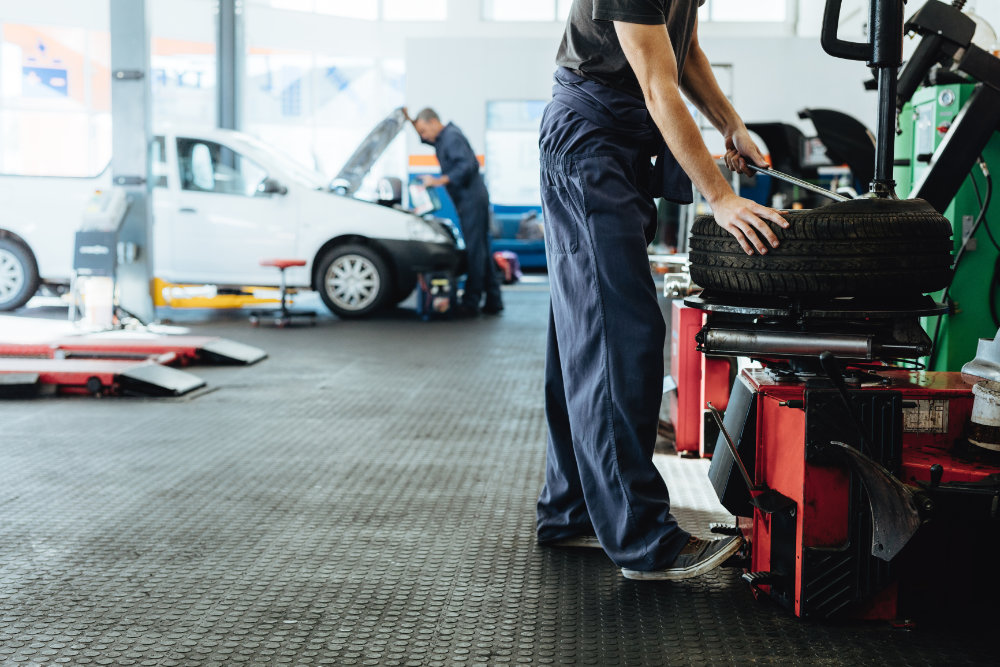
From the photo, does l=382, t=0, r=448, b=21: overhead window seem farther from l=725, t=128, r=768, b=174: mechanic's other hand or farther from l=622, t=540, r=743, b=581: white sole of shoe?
l=622, t=540, r=743, b=581: white sole of shoe

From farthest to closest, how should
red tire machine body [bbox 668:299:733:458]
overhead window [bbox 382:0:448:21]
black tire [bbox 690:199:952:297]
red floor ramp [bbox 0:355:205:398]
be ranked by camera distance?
overhead window [bbox 382:0:448:21] < red floor ramp [bbox 0:355:205:398] < red tire machine body [bbox 668:299:733:458] < black tire [bbox 690:199:952:297]

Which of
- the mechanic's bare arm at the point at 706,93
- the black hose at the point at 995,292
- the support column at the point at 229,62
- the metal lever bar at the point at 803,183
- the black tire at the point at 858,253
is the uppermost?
the support column at the point at 229,62

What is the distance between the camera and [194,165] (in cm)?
748

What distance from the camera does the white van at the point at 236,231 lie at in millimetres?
7371

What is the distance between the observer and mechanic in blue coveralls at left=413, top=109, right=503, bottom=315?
7.66m

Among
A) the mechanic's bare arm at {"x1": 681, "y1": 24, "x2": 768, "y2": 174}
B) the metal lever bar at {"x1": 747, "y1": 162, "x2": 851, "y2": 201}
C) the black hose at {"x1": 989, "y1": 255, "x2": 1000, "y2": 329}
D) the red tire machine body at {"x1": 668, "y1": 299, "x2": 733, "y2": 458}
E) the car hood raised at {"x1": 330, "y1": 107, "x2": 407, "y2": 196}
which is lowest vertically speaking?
the red tire machine body at {"x1": 668, "y1": 299, "x2": 733, "y2": 458}

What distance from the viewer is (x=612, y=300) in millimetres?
2020

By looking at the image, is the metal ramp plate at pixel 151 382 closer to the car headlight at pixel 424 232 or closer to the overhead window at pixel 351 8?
the car headlight at pixel 424 232

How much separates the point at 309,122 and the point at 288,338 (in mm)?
12003

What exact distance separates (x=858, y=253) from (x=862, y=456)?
35 centimetres

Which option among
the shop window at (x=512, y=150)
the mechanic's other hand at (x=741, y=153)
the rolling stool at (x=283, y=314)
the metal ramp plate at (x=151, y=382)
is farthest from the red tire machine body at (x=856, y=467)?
the shop window at (x=512, y=150)

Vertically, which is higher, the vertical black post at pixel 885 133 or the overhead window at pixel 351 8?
the overhead window at pixel 351 8

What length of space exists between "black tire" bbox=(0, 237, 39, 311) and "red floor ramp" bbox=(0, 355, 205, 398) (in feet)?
10.4

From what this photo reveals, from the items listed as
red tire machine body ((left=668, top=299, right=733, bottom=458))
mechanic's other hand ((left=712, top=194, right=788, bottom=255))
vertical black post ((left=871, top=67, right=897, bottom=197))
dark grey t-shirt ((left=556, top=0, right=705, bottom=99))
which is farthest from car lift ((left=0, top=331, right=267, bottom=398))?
vertical black post ((left=871, top=67, right=897, bottom=197))
